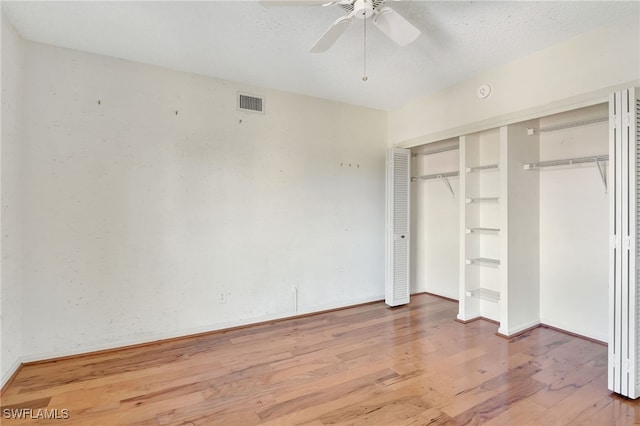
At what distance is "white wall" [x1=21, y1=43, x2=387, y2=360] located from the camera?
9.00ft

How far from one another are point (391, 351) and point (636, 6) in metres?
3.28

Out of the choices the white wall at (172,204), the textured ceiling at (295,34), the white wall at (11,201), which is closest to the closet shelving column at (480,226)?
the textured ceiling at (295,34)

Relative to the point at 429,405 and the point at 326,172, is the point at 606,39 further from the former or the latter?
the point at 429,405

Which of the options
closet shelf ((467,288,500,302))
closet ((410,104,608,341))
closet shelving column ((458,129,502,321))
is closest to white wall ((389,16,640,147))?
closet ((410,104,608,341))

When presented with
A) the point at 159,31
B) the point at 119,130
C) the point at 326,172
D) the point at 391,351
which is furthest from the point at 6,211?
the point at 391,351

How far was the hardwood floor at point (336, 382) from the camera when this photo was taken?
203 centimetres

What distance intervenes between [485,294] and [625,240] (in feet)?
5.65

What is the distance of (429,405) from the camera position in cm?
213

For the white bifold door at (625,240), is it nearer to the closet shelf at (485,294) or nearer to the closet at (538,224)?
the closet at (538,224)

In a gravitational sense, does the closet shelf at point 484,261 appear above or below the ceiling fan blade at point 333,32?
below

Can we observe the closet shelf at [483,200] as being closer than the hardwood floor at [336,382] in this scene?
No

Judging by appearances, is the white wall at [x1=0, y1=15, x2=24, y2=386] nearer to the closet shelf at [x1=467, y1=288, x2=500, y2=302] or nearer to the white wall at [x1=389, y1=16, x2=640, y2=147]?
the white wall at [x1=389, y1=16, x2=640, y2=147]

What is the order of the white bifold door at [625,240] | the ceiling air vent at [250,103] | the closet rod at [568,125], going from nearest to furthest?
the white bifold door at [625,240], the closet rod at [568,125], the ceiling air vent at [250,103]

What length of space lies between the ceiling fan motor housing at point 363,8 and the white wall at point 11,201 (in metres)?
2.57
